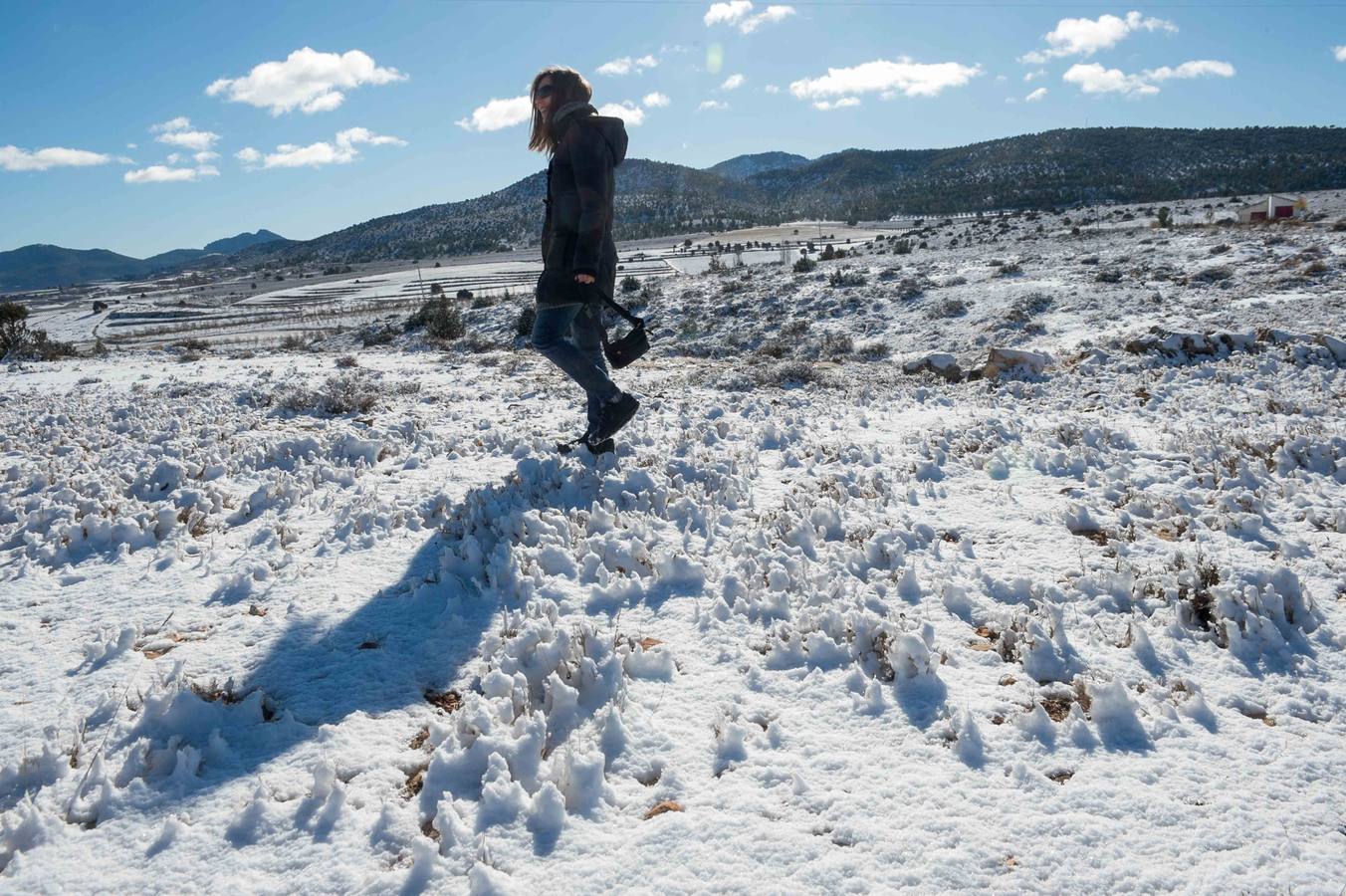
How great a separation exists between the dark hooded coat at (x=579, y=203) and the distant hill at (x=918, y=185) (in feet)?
219

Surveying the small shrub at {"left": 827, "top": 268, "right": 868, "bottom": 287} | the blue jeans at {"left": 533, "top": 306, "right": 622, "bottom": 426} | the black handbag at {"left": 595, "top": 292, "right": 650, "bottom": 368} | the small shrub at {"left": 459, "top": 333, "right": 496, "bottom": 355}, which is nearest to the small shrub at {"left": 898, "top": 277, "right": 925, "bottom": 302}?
the small shrub at {"left": 827, "top": 268, "right": 868, "bottom": 287}

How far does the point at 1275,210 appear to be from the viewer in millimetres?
28781

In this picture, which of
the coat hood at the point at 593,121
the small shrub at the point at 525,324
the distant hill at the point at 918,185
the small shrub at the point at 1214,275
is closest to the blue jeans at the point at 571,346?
the coat hood at the point at 593,121

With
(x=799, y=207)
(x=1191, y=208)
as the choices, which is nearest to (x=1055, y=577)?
(x=1191, y=208)

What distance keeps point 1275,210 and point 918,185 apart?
8130cm

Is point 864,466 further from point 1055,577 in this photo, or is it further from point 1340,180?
point 1340,180

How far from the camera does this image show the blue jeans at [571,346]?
5.30 metres

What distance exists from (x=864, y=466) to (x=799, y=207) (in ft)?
380

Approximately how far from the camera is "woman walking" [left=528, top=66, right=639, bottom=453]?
4895 millimetres

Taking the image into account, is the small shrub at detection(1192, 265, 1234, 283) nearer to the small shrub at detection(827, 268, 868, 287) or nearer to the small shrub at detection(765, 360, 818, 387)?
the small shrub at detection(827, 268, 868, 287)

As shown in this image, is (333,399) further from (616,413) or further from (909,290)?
(909,290)

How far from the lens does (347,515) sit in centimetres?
474

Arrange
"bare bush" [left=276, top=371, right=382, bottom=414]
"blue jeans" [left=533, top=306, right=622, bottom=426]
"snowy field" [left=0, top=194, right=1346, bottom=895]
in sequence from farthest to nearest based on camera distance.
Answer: "bare bush" [left=276, top=371, right=382, bottom=414], "blue jeans" [left=533, top=306, right=622, bottom=426], "snowy field" [left=0, top=194, right=1346, bottom=895]

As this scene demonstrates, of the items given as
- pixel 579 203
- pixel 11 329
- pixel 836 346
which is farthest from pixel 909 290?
pixel 11 329
